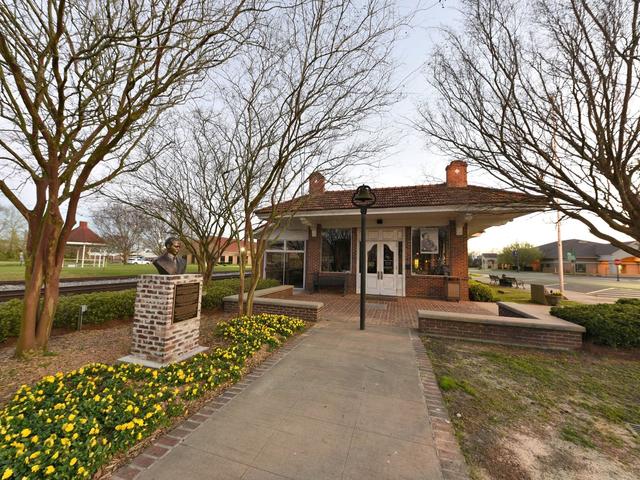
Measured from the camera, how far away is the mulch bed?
11.4 ft

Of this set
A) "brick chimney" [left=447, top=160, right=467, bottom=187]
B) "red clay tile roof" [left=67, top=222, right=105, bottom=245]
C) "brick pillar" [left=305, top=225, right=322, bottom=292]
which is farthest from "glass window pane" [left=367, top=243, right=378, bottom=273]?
"red clay tile roof" [left=67, top=222, right=105, bottom=245]

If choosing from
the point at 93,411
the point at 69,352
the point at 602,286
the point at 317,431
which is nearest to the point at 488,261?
the point at 602,286

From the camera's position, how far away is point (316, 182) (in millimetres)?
7461

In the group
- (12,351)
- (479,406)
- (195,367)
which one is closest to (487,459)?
(479,406)

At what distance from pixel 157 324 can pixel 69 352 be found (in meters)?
1.93

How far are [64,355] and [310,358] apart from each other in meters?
3.99

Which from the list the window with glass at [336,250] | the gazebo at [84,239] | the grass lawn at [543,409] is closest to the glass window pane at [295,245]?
the window with glass at [336,250]

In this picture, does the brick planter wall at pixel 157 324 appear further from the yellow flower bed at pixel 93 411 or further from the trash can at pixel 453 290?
the trash can at pixel 453 290

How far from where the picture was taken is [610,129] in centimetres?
494

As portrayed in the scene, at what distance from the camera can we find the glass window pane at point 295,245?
13.4m

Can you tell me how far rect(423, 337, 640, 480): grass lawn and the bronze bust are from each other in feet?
14.3

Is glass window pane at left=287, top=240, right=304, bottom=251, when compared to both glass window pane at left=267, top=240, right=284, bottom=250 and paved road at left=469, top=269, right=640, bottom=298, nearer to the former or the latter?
glass window pane at left=267, top=240, right=284, bottom=250

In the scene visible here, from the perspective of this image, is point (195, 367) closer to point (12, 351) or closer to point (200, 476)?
point (200, 476)

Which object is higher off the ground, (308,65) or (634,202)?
(308,65)
